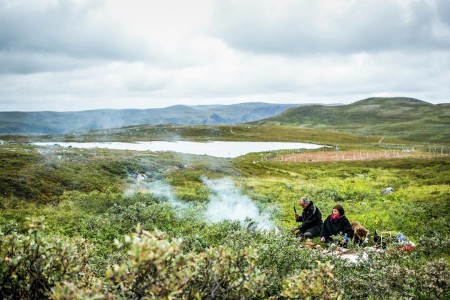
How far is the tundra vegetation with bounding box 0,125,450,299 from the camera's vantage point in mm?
5164

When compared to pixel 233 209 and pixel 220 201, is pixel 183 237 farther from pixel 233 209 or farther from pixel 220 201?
pixel 220 201

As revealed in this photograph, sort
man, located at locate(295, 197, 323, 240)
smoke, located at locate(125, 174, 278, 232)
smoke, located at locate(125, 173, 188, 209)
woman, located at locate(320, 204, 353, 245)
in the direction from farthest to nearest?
smoke, located at locate(125, 173, 188, 209)
smoke, located at locate(125, 174, 278, 232)
man, located at locate(295, 197, 323, 240)
woman, located at locate(320, 204, 353, 245)

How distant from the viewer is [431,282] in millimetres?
7730

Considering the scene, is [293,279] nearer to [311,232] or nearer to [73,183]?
[311,232]

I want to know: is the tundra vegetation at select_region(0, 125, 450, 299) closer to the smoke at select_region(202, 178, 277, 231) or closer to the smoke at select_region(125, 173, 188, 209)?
the smoke at select_region(125, 173, 188, 209)

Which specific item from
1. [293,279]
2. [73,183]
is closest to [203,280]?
[293,279]

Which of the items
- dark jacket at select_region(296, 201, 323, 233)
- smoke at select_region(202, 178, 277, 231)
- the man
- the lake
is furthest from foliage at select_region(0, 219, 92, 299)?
the lake

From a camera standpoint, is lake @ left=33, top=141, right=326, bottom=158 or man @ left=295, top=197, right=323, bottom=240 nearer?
man @ left=295, top=197, right=323, bottom=240

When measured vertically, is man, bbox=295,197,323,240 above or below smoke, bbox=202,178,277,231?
above

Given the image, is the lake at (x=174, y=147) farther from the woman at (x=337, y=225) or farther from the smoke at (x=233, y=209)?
the woman at (x=337, y=225)

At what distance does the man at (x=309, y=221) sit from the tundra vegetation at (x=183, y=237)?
97 centimetres

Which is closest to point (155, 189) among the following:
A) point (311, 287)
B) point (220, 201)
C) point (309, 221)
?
point (220, 201)

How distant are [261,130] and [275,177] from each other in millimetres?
122504

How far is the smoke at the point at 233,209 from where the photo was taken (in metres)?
18.8
